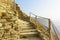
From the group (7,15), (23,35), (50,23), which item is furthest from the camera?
(23,35)

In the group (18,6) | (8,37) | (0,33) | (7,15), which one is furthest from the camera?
(18,6)

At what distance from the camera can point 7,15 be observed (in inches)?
319

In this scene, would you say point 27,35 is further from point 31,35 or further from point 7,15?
point 7,15

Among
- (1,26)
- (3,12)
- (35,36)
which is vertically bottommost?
(35,36)

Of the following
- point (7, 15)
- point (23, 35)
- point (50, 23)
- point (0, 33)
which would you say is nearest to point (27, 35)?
point (23, 35)

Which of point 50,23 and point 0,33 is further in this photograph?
point 50,23

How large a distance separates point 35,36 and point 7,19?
332cm

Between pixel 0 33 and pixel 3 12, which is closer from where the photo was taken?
pixel 0 33

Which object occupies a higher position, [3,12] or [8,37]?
[3,12]

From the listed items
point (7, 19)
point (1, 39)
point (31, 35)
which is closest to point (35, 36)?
point (31, 35)

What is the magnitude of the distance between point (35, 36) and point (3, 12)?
380cm

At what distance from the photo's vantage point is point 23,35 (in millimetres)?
10688

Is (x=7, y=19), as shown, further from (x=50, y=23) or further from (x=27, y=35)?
(x=27, y=35)

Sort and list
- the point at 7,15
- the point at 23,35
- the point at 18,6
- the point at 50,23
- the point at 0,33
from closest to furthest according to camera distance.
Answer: the point at 0,33 < the point at 7,15 < the point at 50,23 < the point at 23,35 < the point at 18,6
